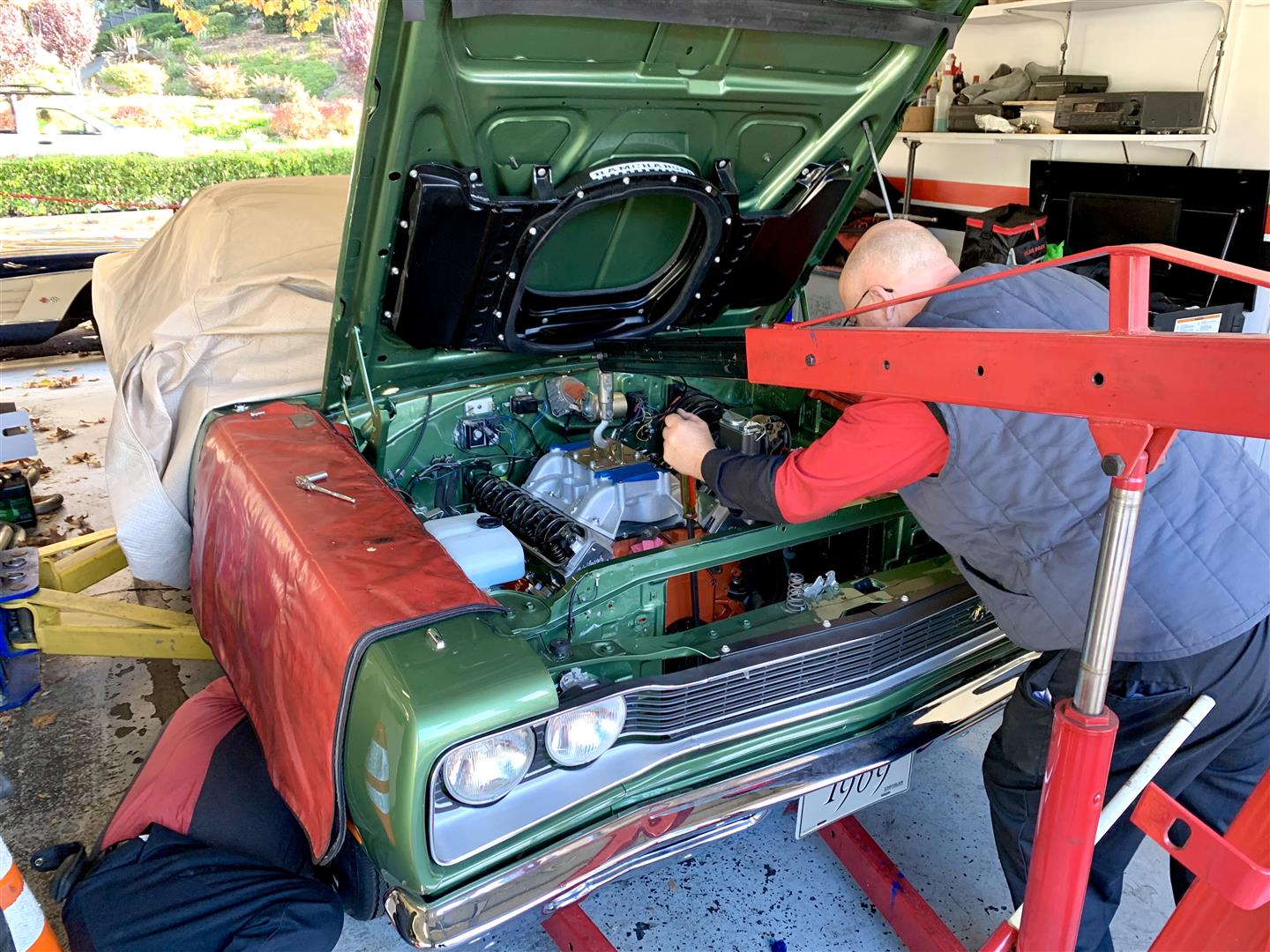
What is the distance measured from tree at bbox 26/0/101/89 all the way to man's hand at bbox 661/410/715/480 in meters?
10.6

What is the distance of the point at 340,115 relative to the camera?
11664 mm

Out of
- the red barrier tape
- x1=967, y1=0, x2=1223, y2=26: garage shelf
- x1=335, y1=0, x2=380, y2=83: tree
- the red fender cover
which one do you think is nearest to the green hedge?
the red barrier tape

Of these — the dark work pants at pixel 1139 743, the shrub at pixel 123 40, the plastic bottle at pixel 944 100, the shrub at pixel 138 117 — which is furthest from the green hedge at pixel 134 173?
the dark work pants at pixel 1139 743

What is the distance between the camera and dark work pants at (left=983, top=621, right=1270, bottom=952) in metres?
1.64

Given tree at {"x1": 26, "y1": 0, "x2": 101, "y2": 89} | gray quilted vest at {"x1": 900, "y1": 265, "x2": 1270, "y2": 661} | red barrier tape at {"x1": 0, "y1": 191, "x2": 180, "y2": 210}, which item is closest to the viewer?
gray quilted vest at {"x1": 900, "y1": 265, "x2": 1270, "y2": 661}

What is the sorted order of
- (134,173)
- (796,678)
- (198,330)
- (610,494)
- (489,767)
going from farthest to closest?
(134,173) < (198,330) < (610,494) < (796,678) < (489,767)

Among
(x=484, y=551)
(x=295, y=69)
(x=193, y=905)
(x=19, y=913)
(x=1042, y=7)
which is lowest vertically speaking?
(x=193, y=905)

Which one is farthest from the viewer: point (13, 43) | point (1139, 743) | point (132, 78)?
point (132, 78)

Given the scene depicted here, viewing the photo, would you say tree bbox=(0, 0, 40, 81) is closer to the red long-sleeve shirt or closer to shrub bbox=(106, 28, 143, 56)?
shrub bbox=(106, 28, 143, 56)

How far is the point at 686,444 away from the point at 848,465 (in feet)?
1.54

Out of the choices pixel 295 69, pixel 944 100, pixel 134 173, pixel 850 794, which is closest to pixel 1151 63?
pixel 944 100

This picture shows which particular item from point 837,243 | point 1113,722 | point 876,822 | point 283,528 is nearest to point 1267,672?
point 1113,722

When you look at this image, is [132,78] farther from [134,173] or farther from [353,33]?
[353,33]

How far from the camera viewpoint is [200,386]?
8.57 ft
